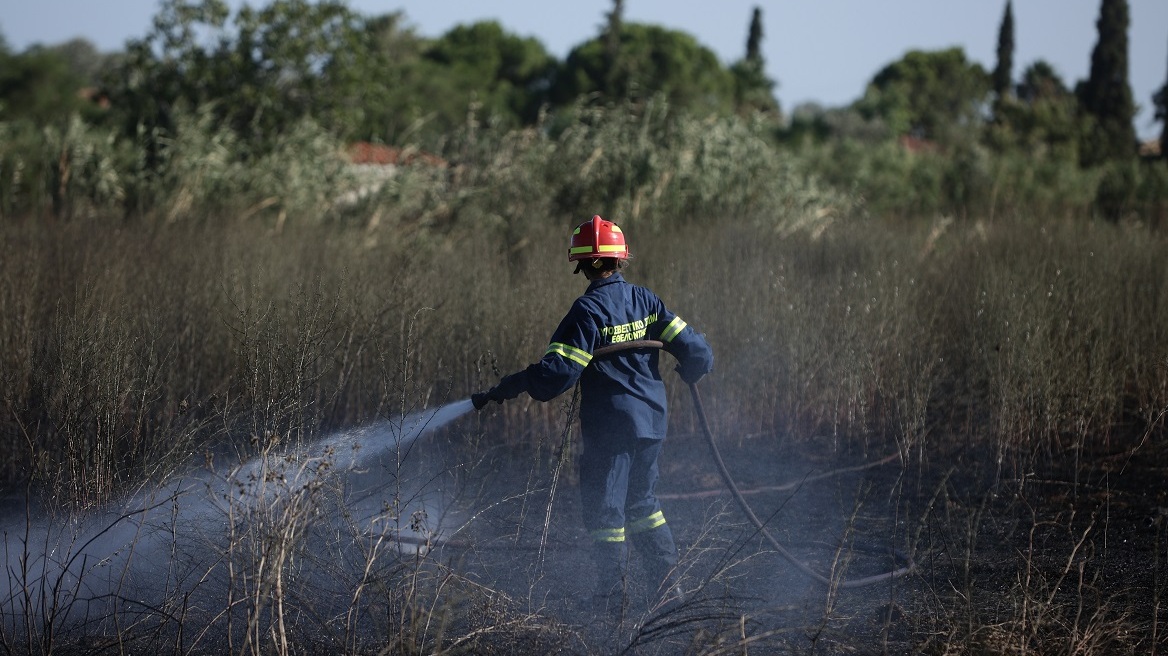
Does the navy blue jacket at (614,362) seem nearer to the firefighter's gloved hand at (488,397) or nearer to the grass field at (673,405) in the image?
the firefighter's gloved hand at (488,397)

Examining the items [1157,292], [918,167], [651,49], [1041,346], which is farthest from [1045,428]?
[651,49]

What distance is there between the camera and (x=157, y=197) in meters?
12.1

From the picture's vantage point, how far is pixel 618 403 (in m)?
4.75

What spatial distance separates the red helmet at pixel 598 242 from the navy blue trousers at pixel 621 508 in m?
0.76

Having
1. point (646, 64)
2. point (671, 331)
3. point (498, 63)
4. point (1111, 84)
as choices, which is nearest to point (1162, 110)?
point (1111, 84)

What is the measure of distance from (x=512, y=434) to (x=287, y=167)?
24.6 feet

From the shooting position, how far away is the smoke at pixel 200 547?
4.00 metres

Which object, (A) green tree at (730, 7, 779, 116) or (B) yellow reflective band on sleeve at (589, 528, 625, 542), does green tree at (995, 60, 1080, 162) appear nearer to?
(A) green tree at (730, 7, 779, 116)

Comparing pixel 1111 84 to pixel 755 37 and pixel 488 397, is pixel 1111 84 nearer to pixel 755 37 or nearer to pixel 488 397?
pixel 755 37

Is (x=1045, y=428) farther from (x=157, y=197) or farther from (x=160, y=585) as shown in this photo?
(x=157, y=197)

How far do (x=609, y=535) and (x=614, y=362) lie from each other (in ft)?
2.34

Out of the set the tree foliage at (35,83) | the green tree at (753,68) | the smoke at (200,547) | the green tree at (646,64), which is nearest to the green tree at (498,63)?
the green tree at (646,64)

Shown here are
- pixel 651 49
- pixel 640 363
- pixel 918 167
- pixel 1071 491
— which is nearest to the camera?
pixel 640 363

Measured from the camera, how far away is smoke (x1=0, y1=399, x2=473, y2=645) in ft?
13.1
